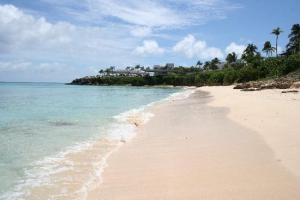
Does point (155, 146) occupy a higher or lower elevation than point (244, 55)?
lower

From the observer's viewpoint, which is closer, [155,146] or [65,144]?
[155,146]

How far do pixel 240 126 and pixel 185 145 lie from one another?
10.2ft

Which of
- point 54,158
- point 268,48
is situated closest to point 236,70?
point 268,48

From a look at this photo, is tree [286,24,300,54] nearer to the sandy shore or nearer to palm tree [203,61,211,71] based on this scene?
palm tree [203,61,211,71]

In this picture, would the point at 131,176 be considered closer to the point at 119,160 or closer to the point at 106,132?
the point at 119,160

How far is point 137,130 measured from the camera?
1075cm

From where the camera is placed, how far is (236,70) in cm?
6900

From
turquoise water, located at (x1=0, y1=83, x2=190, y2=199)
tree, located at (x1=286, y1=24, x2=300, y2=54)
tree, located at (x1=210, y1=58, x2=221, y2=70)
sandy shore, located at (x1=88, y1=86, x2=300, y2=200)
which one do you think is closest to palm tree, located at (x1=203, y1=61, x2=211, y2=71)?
tree, located at (x1=210, y1=58, x2=221, y2=70)

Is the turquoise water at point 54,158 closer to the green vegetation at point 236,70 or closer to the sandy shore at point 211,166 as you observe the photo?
the sandy shore at point 211,166

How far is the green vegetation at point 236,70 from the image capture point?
160 feet

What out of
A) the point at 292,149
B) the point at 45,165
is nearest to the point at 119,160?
the point at 45,165

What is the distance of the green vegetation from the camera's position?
4875cm

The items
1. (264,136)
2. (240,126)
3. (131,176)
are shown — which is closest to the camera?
(131,176)

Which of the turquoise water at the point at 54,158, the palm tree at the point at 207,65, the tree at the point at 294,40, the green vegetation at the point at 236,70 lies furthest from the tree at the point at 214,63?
the turquoise water at the point at 54,158
